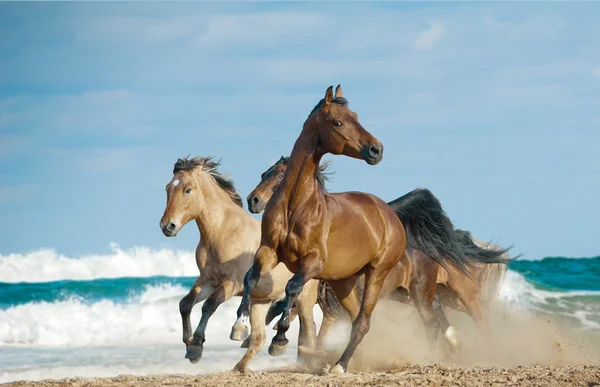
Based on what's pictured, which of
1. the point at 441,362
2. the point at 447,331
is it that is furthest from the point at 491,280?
the point at 441,362

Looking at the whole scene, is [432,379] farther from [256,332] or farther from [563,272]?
[563,272]

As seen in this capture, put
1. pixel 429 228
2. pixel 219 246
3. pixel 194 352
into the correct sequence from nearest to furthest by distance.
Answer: pixel 194 352 → pixel 219 246 → pixel 429 228

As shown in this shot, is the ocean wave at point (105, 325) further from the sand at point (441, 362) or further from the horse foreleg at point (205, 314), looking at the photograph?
the horse foreleg at point (205, 314)

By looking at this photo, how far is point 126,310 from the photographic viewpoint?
2078 cm

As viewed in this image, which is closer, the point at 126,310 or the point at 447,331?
the point at 447,331

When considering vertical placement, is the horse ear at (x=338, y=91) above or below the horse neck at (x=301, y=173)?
above

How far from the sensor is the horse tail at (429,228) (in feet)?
30.3

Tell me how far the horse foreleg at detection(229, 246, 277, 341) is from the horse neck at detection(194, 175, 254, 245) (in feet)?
5.51

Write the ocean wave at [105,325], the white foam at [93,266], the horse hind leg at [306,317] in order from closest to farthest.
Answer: the horse hind leg at [306,317]
the ocean wave at [105,325]
the white foam at [93,266]

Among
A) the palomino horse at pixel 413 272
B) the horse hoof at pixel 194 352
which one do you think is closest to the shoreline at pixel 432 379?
A: the horse hoof at pixel 194 352

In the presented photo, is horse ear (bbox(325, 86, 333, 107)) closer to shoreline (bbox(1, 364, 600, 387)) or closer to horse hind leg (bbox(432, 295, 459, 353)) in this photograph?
shoreline (bbox(1, 364, 600, 387))

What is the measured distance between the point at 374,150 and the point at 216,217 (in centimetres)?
223

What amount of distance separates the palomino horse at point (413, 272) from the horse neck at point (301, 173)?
135 cm

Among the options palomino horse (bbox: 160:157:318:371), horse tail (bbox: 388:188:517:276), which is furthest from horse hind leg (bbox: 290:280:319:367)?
horse tail (bbox: 388:188:517:276)
